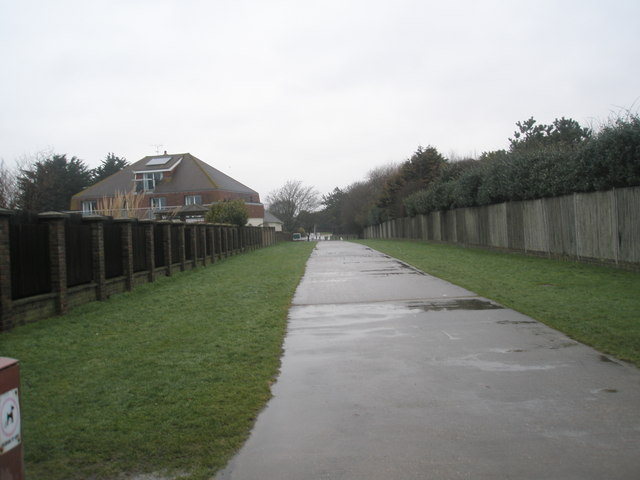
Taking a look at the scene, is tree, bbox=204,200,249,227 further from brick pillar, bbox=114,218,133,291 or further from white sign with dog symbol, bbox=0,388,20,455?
white sign with dog symbol, bbox=0,388,20,455

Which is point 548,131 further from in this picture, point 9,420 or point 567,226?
point 9,420

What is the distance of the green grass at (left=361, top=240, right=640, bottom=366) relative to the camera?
7383 mm

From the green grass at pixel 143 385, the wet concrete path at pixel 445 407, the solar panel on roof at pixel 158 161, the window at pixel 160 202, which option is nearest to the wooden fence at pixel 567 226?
the wet concrete path at pixel 445 407

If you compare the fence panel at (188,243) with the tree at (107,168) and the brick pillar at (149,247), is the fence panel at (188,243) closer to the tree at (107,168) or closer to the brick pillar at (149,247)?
the brick pillar at (149,247)

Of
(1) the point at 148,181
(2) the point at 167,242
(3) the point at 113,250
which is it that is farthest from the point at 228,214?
(1) the point at 148,181

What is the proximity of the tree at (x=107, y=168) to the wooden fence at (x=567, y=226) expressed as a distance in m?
61.9

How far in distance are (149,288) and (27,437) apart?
10.7 metres

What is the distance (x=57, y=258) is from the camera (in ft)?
33.4

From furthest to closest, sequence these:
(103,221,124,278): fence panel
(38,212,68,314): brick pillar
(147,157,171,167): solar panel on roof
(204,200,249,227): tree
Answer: (147,157,171,167): solar panel on roof < (204,200,249,227): tree < (103,221,124,278): fence panel < (38,212,68,314): brick pillar

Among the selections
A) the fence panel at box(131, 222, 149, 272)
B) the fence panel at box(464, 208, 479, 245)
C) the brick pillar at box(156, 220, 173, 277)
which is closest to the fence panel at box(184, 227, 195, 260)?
the brick pillar at box(156, 220, 173, 277)

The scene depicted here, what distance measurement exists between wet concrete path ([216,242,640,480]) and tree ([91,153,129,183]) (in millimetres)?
76019

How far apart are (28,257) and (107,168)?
247 feet

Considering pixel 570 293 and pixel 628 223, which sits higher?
pixel 628 223

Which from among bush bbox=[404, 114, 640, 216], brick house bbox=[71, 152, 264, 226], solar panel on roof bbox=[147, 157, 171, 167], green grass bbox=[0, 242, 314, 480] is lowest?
green grass bbox=[0, 242, 314, 480]
